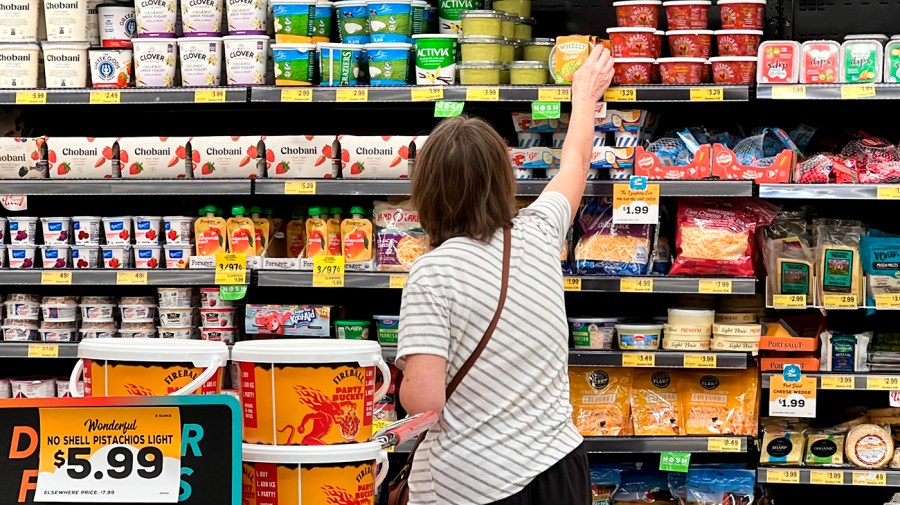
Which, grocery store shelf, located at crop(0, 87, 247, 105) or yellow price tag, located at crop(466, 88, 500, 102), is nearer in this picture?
yellow price tag, located at crop(466, 88, 500, 102)

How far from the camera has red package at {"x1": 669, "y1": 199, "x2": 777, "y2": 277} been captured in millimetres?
3869

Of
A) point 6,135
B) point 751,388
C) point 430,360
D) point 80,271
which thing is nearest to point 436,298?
point 430,360

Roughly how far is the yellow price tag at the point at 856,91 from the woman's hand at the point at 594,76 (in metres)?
0.77

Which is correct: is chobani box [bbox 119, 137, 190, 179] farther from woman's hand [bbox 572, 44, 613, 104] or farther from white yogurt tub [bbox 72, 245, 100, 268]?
woman's hand [bbox 572, 44, 613, 104]

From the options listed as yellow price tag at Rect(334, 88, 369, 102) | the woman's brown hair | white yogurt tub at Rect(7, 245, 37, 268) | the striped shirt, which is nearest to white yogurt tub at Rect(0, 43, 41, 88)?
white yogurt tub at Rect(7, 245, 37, 268)

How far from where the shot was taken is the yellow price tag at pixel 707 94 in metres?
3.78

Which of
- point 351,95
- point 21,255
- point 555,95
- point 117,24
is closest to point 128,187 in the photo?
point 21,255

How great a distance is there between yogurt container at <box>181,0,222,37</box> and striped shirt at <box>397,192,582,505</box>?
7.04ft

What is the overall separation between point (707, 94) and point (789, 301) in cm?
78

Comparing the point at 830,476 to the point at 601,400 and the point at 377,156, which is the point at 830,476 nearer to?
the point at 601,400

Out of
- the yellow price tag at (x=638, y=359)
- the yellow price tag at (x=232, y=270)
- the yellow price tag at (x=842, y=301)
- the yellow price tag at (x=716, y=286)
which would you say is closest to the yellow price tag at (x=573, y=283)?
the yellow price tag at (x=638, y=359)

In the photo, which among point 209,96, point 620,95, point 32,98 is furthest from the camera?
point 32,98

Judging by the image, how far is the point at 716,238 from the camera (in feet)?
12.7

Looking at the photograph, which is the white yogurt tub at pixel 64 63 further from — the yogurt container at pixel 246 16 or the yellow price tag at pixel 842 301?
the yellow price tag at pixel 842 301
